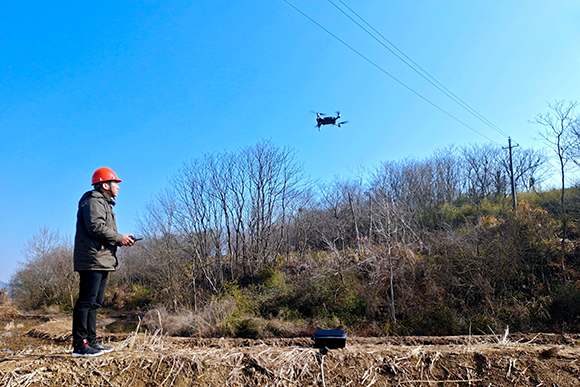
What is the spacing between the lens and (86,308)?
3896 mm

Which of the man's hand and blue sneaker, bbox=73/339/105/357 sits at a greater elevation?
the man's hand

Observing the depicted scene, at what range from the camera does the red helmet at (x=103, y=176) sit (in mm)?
4215

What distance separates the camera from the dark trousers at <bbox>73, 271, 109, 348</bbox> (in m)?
3.85

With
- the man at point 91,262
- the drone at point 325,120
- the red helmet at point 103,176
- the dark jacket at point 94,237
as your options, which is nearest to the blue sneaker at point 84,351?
the man at point 91,262

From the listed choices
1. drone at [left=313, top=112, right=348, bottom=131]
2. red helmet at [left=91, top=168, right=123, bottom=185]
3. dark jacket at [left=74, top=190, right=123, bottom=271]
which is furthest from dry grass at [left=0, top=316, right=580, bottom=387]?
drone at [left=313, top=112, right=348, bottom=131]

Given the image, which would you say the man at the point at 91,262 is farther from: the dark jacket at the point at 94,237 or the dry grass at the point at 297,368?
the dry grass at the point at 297,368

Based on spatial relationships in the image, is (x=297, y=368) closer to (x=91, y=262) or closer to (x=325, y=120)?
(x=91, y=262)

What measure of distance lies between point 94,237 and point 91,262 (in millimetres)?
257

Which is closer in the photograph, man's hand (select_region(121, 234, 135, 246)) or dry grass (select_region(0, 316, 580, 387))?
dry grass (select_region(0, 316, 580, 387))

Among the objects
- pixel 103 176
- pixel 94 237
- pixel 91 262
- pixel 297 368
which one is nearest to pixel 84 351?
pixel 91 262

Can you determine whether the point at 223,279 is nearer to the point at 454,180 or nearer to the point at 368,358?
the point at 368,358

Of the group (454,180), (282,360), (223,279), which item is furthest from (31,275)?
(454,180)

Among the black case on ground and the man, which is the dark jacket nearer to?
the man

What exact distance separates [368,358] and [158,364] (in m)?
2.18
